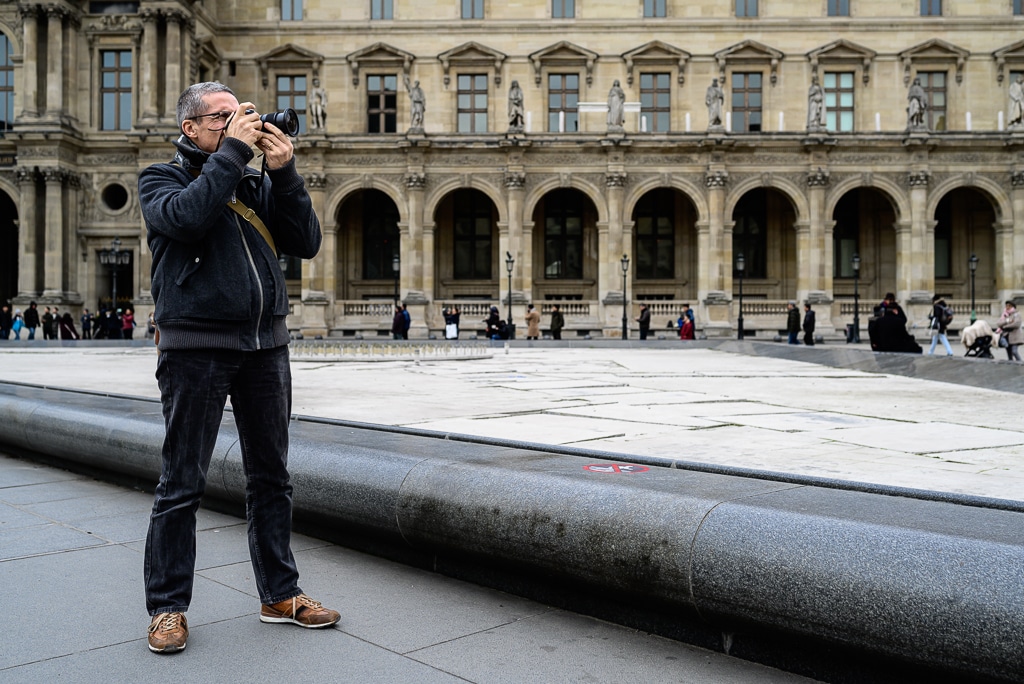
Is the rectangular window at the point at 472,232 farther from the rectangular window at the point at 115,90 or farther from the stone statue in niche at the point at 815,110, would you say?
the rectangular window at the point at 115,90

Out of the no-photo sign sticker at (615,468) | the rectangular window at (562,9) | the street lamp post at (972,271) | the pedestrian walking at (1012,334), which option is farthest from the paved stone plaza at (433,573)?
the rectangular window at (562,9)

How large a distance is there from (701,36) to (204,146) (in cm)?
4741

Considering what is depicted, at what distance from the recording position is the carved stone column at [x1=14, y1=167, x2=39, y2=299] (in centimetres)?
4391

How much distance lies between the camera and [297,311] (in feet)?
145

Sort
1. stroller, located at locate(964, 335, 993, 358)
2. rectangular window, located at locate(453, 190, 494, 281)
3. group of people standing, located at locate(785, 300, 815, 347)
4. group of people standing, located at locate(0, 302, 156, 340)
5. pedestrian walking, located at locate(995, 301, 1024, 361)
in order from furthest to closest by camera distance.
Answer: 1. rectangular window, located at locate(453, 190, 494, 281)
2. group of people standing, located at locate(0, 302, 156, 340)
3. group of people standing, located at locate(785, 300, 815, 347)
4. pedestrian walking, located at locate(995, 301, 1024, 361)
5. stroller, located at locate(964, 335, 993, 358)

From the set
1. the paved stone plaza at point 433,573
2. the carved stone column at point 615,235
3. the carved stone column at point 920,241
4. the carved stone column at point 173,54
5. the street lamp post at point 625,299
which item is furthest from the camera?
the carved stone column at point 615,235

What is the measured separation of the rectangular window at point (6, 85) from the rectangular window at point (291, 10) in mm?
13232

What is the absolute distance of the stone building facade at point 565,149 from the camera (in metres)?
43.9

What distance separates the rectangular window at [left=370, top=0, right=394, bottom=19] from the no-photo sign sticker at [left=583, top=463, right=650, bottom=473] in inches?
1863

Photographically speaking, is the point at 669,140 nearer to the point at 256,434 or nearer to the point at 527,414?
the point at 527,414

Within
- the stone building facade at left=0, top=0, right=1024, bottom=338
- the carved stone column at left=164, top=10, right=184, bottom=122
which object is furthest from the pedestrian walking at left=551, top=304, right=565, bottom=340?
the carved stone column at left=164, top=10, right=184, bottom=122

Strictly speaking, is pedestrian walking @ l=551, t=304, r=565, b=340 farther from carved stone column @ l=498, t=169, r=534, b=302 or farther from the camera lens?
the camera lens

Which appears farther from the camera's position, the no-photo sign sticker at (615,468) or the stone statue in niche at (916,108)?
the stone statue in niche at (916,108)

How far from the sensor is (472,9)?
48.4 m
